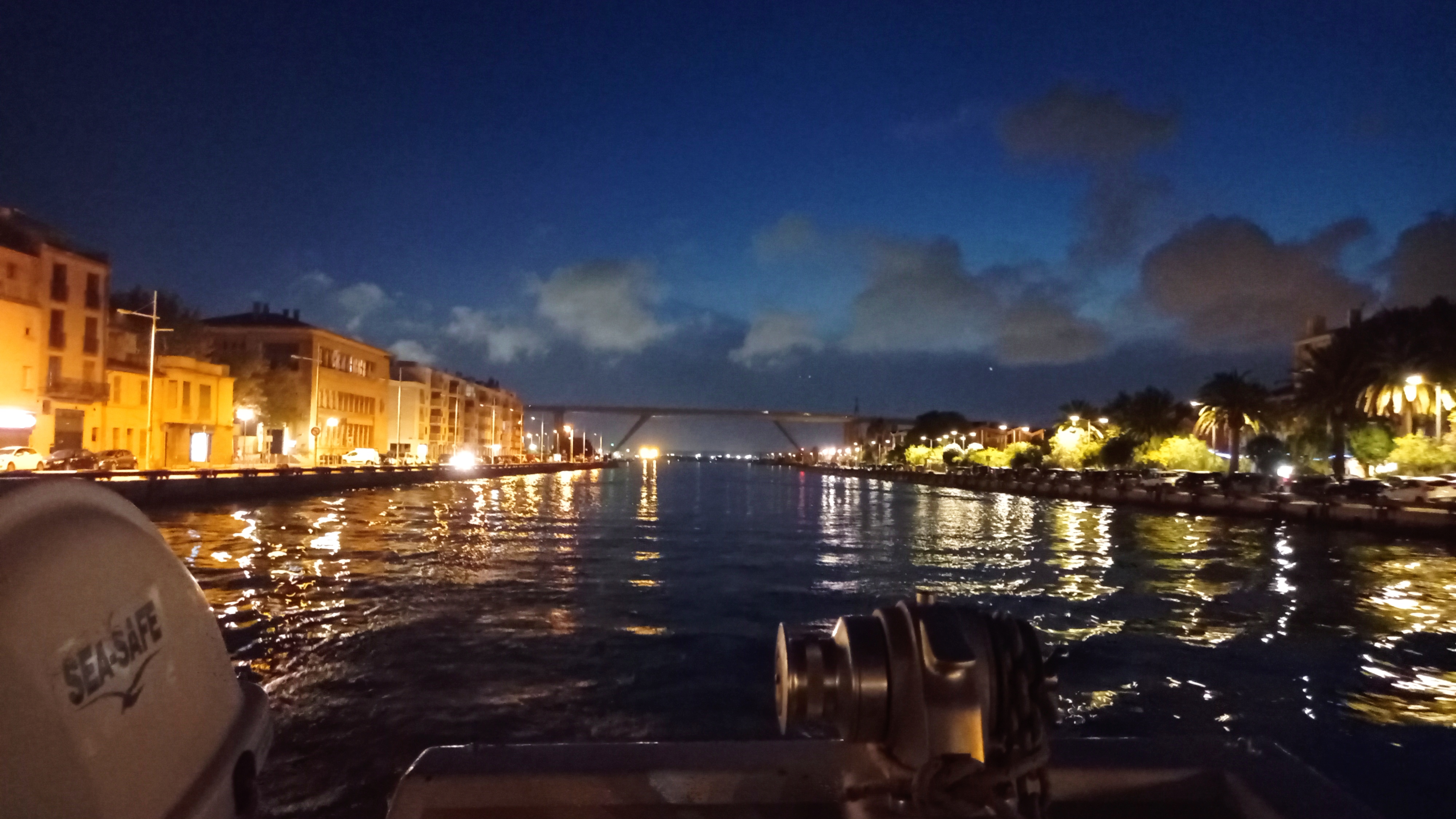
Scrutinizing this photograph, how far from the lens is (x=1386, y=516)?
1321 inches

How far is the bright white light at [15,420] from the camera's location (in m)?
39.3

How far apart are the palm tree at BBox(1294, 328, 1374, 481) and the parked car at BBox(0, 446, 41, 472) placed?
5408cm

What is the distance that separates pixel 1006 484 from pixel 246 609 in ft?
233

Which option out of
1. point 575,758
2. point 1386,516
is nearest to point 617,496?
point 1386,516

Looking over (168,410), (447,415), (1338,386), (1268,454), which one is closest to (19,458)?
(168,410)

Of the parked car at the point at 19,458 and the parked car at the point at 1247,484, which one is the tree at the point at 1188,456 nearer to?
the parked car at the point at 1247,484

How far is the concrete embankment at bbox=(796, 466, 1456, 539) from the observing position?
32.1 meters

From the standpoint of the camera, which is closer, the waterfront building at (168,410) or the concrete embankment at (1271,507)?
the concrete embankment at (1271,507)

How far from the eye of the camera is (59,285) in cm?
4566

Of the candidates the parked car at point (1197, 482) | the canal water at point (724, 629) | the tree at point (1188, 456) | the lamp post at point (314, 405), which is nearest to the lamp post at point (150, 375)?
the lamp post at point (314, 405)

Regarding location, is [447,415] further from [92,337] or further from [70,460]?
[70,460]

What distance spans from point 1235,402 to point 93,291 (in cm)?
6143

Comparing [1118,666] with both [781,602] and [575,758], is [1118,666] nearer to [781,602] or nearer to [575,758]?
[781,602]

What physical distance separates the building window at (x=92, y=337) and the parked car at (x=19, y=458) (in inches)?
363
